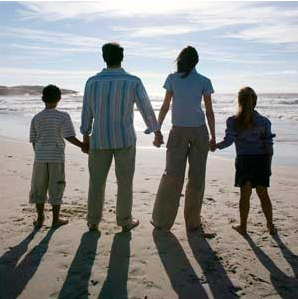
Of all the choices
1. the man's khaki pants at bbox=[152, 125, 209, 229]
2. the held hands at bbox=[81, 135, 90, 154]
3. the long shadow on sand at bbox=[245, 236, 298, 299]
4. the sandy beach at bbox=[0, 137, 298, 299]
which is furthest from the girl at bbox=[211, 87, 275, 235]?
the held hands at bbox=[81, 135, 90, 154]

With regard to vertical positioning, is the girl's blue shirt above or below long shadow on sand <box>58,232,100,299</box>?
above

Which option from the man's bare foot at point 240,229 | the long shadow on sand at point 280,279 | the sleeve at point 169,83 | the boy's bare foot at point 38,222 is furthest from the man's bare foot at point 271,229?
the boy's bare foot at point 38,222

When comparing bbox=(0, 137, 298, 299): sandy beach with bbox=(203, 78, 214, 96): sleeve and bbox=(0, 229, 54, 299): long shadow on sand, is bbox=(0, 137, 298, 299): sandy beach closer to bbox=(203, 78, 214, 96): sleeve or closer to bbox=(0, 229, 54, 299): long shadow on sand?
bbox=(0, 229, 54, 299): long shadow on sand

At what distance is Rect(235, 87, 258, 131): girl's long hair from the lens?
4.72 meters

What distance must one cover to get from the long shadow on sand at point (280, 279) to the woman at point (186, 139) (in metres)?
0.92

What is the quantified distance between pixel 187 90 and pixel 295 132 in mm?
11868

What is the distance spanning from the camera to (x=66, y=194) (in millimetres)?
6332

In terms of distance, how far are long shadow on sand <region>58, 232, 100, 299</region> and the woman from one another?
83cm

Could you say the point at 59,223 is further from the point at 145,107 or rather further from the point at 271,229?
the point at 271,229

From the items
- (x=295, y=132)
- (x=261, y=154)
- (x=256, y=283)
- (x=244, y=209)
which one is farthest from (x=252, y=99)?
(x=295, y=132)

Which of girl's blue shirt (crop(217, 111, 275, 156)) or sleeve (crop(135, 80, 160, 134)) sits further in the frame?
girl's blue shirt (crop(217, 111, 275, 156))

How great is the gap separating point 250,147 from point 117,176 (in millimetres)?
1412

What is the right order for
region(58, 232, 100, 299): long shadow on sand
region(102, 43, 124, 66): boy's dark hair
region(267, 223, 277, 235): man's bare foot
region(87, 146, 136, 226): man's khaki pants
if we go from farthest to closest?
region(267, 223, 277, 235): man's bare foot, region(87, 146, 136, 226): man's khaki pants, region(102, 43, 124, 66): boy's dark hair, region(58, 232, 100, 299): long shadow on sand

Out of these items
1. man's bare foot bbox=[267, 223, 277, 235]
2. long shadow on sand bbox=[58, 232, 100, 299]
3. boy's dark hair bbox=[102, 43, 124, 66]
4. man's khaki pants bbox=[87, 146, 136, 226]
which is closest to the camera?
long shadow on sand bbox=[58, 232, 100, 299]
